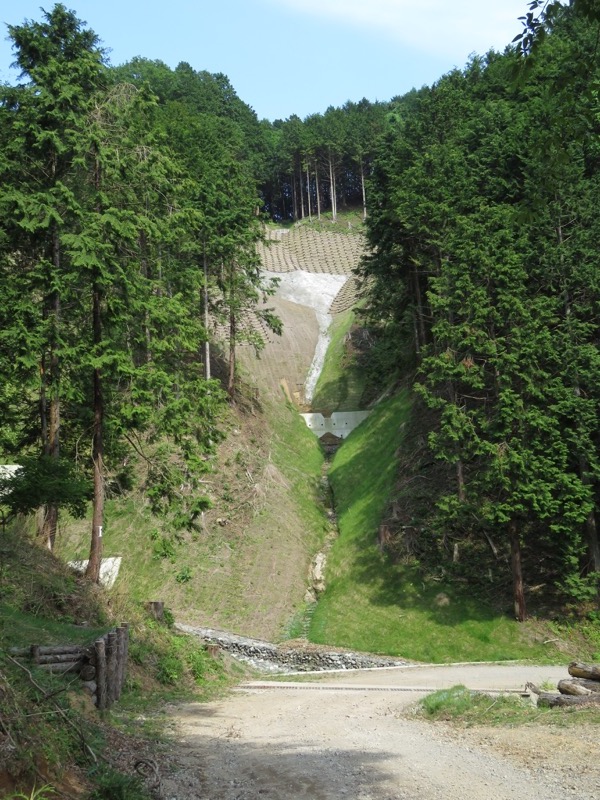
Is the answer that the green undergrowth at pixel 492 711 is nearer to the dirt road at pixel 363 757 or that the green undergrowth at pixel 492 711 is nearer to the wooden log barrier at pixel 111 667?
the dirt road at pixel 363 757

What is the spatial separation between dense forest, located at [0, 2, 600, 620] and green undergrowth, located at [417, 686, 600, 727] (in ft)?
26.5

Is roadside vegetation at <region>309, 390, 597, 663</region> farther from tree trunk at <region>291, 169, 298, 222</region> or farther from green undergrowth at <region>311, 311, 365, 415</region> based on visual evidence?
tree trunk at <region>291, 169, 298, 222</region>

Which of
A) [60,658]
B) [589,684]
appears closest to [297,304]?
[589,684]

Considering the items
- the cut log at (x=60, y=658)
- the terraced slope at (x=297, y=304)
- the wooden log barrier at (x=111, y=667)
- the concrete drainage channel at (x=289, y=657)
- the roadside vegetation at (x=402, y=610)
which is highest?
the terraced slope at (x=297, y=304)

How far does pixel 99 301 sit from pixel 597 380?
1788 centimetres

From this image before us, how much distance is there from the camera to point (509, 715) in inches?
514

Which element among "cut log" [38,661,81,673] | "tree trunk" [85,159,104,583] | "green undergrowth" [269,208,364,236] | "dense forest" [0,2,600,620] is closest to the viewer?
"cut log" [38,661,81,673]

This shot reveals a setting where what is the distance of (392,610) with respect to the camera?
3028cm

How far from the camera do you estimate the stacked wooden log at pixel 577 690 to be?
13.7m

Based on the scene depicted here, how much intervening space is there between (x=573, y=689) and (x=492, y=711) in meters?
2.07

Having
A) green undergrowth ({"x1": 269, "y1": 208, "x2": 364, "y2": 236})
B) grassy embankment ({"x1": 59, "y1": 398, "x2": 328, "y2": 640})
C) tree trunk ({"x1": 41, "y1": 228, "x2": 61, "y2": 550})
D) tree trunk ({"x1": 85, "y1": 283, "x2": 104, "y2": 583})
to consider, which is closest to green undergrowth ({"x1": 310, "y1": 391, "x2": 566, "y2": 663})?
grassy embankment ({"x1": 59, "y1": 398, "x2": 328, "y2": 640})

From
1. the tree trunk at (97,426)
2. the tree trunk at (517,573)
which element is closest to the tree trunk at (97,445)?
the tree trunk at (97,426)

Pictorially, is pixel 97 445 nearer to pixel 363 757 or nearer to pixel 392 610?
pixel 363 757

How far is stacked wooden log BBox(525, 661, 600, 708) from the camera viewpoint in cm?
1371
